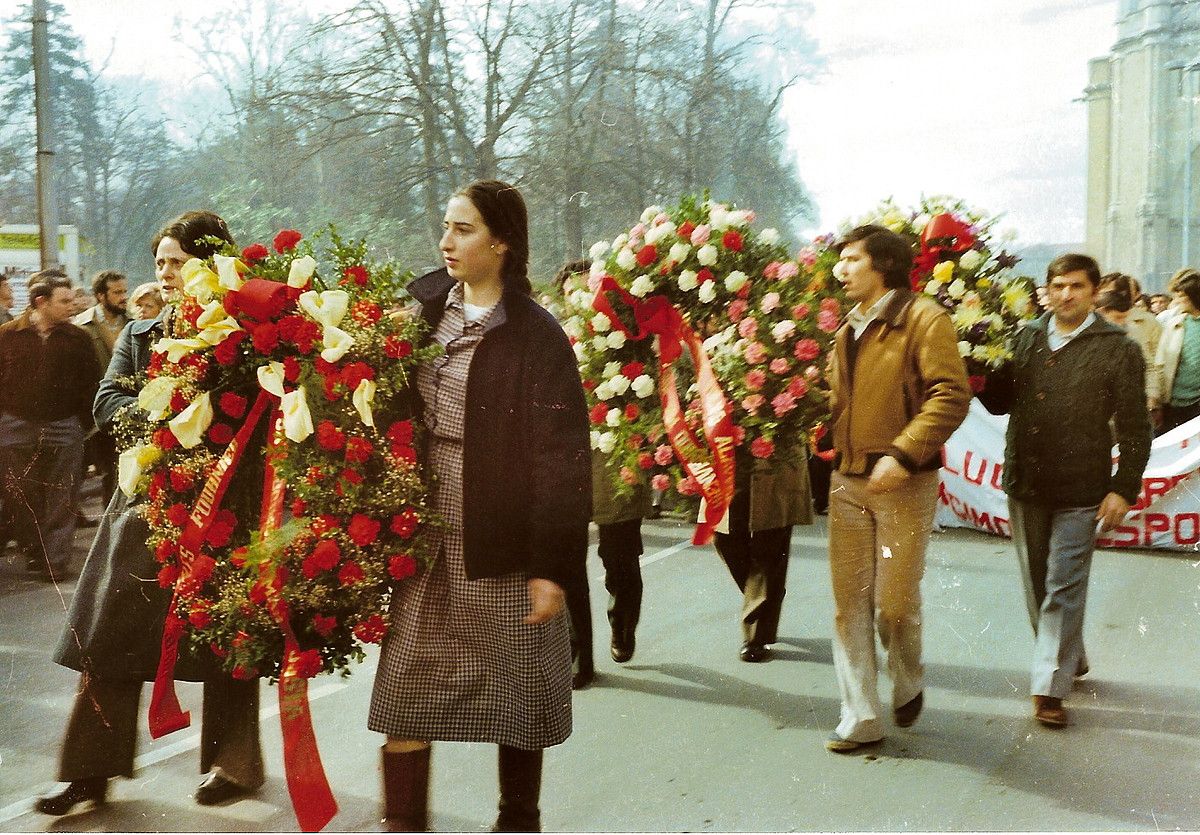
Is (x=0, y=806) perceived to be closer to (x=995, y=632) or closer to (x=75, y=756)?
(x=75, y=756)

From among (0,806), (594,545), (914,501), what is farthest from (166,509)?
(594,545)

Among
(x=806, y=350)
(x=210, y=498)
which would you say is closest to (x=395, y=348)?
(x=210, y=498)

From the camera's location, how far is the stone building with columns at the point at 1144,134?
4301 millimetres

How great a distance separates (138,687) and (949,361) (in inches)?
114

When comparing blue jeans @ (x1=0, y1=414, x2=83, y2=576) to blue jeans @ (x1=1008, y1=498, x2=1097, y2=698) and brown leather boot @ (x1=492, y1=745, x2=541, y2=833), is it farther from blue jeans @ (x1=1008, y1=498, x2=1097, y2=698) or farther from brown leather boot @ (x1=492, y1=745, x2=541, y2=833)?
blue jeans @ (x1=1008, y1=498, x2=1097, y2=698)

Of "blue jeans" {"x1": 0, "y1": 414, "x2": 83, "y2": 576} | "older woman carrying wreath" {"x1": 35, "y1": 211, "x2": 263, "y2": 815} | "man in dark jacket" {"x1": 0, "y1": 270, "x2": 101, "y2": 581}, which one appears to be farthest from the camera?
"blue jeans" {"x1": 0, "y1": 414, "x2": 83, "y2": 576}

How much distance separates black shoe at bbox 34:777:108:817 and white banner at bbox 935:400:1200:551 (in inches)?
209

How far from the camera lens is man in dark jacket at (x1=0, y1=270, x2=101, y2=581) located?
607 cm

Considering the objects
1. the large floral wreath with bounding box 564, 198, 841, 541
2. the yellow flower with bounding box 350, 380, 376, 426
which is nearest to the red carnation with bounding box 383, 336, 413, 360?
the yellow flower with bounding box 350, 380, 376, 426

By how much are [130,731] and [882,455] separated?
8.79 feet

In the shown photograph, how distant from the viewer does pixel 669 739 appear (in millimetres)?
4406

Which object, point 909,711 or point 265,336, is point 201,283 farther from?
point 909,711

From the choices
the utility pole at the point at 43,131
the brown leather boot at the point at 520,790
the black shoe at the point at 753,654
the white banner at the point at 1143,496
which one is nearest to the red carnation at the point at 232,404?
the brown leather boot at the point at 520,790

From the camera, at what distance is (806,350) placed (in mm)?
4246
